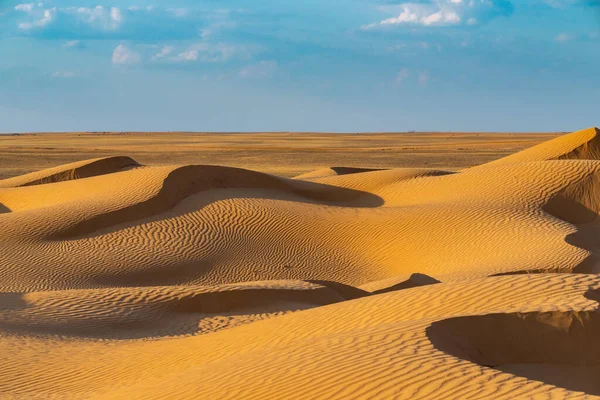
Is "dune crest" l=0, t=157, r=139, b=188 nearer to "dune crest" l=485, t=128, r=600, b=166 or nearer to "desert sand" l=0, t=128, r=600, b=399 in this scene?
"desert sand" l=0, t=128, r=600, b=399

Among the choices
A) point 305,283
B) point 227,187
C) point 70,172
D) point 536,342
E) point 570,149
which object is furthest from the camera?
point 70,172

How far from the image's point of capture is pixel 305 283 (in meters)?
14.9

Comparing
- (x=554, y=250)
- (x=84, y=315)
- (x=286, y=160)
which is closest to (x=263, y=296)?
(x=84, y=315)

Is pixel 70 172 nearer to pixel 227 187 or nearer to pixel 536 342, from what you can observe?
pixel 227 187

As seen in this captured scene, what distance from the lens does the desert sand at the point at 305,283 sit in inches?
297

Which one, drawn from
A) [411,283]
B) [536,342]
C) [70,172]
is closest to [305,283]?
[411,283]

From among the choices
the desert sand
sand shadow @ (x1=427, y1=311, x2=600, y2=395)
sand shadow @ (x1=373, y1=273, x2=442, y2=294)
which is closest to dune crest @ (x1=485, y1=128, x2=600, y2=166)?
the desert sand

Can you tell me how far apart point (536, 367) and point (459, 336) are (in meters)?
0.85

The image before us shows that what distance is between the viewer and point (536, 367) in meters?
8.05

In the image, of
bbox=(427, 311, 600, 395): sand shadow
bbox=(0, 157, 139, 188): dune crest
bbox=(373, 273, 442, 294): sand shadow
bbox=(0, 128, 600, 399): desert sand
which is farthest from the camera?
bbox=(0, 157, 139, 188): dune crest

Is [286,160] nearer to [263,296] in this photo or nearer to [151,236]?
[151,236]

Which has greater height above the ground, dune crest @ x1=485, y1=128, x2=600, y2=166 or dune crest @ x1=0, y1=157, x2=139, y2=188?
dune crest @ x1=485, y1=128, x2=600, y2=166

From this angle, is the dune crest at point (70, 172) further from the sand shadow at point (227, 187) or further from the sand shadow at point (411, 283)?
the sand shadow at point (411, 283)

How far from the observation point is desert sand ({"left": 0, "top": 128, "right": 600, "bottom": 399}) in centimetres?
754
